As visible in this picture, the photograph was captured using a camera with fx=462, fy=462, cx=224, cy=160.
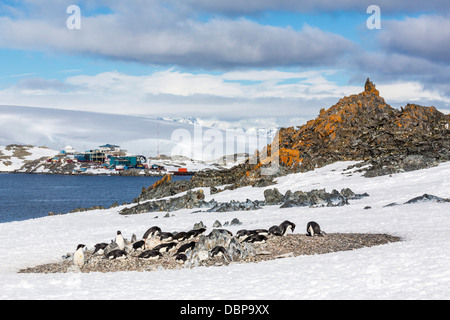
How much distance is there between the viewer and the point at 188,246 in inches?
754

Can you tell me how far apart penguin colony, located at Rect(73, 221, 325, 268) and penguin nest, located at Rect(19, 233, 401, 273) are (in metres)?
0.18

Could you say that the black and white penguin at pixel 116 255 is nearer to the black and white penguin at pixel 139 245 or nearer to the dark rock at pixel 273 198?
the black and white penguin at pixel 139 245

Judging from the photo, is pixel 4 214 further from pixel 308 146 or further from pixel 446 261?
pixel 446 261

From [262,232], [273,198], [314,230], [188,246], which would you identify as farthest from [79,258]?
[273,198]

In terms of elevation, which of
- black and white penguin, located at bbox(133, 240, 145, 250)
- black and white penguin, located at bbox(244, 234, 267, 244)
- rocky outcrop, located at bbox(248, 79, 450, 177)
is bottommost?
black and white penguin, located at bbox(133, 240, 145, 250)

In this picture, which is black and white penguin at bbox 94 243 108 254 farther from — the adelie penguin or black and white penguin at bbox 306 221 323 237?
black and white penguin at bbox 306 221 323 237

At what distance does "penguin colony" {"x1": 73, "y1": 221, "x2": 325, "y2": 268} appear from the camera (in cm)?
1803

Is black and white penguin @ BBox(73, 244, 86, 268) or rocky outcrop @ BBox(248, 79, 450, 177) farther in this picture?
rocky outcrop @ BBox(248, 79, 450, 177)

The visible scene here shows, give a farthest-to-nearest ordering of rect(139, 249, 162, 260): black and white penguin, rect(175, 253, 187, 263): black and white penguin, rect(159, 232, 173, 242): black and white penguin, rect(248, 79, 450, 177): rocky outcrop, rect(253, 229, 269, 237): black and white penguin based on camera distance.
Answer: rect(248, 79, 450, 177): rocky outcrop < rect(159, 232, 173, 242): black and white penguin < rect(253, 229, 269, 237): black and white penguin < rect(139, 249, 162, 260): black and white penguin < rect(175, 253, 187, 263): black and white penguin

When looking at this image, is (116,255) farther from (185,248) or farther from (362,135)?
(362,135)

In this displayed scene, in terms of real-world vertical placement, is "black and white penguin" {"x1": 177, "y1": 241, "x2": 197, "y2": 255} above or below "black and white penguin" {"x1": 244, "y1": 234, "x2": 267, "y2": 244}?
below

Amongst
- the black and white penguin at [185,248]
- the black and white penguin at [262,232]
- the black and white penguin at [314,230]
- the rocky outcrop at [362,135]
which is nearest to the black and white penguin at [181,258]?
the black and white penguin at [185,248]

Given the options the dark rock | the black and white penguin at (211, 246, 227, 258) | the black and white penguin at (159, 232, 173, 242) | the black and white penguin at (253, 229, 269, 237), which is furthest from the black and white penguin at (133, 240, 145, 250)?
the dark rock
